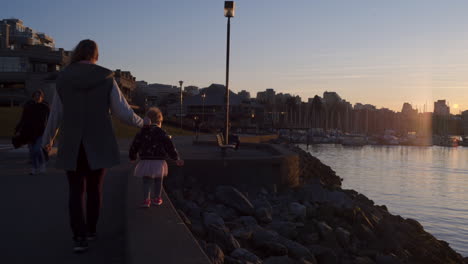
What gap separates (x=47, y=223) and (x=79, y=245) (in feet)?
5.01

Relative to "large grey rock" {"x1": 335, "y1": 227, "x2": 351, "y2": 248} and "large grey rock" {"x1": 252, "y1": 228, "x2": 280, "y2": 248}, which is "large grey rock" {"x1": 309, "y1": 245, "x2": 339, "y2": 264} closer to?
"large grey rock" {"x1": 252, "y1": 228, "x2": 280, "y2": 248}

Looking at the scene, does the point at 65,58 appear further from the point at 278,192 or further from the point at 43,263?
the point at 43,263

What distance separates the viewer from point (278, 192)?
37.1 feet

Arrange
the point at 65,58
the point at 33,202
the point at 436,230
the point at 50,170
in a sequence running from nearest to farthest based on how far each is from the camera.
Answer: the point at 33,202
the point at 50,170
the point at 436,230
the point at 65,58

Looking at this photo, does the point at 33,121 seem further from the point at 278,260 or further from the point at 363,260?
the point at 363,260

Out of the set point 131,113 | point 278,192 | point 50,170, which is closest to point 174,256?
point 131,113

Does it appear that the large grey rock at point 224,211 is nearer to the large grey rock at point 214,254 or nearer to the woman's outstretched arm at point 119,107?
the large grey rock at point 214,254

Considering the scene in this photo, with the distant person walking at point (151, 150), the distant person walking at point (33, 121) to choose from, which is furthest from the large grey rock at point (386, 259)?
the distant person walking at point (33, 121)

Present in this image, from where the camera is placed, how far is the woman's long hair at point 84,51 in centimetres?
440

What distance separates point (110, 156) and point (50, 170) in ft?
24.9

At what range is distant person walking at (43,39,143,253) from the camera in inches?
169

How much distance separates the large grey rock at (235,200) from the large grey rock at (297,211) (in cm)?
127


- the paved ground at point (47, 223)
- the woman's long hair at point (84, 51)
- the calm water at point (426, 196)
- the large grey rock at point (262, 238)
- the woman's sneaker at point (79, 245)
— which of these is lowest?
the calm water at point (426, 196)

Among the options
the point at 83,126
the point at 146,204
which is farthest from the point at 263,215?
the point at 83,126
